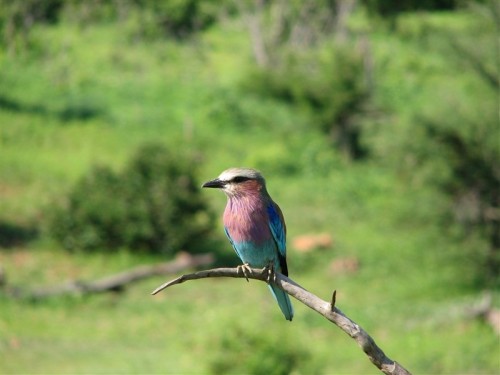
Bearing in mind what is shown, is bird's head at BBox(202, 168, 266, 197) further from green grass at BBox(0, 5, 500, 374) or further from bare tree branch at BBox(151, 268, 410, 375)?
green grass at BBox(0, 5, 500, 374)

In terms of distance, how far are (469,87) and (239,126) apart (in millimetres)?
11326

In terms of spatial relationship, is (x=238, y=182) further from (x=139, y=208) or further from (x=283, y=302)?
(x=139, y=208)

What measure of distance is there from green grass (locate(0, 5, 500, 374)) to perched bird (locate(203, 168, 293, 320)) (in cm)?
746

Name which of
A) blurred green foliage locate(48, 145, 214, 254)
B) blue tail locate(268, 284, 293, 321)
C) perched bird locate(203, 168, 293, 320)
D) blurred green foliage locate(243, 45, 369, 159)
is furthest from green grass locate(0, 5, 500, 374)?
blue tail locate(268, 284, 293, 321)

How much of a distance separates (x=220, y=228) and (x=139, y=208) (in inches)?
151

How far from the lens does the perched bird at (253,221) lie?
183 inches

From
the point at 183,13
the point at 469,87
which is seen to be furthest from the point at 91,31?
the point at 469,87

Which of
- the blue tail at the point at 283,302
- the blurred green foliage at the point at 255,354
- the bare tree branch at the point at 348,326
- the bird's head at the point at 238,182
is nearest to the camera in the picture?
the bare tree branch at the point at 348,326

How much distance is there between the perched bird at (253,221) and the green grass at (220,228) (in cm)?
746

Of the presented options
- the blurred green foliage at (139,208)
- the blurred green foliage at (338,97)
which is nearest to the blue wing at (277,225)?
the blurred green foliage at (139,208)

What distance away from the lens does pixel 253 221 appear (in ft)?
16.0

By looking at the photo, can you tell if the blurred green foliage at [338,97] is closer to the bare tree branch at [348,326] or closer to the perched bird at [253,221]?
the perched bird at [253,221]

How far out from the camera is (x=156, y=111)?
107 feet

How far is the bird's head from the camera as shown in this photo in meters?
4.60
